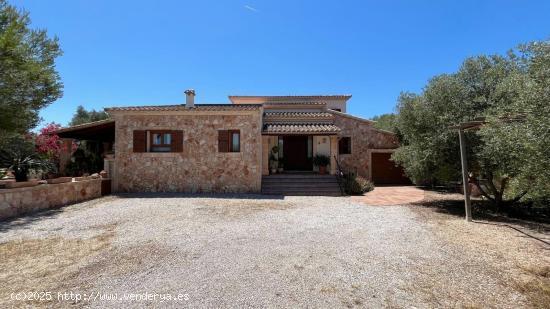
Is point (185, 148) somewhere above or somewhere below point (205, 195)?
above

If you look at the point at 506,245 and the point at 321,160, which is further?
the point at 321,160

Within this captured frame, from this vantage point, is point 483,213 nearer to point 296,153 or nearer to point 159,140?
point 296,153

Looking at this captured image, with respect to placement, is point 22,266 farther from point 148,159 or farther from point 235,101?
point 235,101

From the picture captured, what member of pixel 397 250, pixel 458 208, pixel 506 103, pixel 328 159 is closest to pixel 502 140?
pixel 506 103

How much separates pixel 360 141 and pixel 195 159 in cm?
1143

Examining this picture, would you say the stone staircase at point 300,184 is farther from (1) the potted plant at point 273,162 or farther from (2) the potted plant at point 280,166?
(2) the potted plant at point 280,166

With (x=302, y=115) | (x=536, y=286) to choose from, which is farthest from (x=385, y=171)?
(x=536, y=286)

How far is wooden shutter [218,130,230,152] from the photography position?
13.7 m

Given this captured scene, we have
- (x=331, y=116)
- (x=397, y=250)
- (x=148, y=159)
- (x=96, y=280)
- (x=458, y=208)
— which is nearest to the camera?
(x=96, y=280)

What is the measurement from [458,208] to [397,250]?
6.69 meters

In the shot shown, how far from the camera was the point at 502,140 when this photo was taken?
639 centimetres

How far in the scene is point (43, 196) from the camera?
941 cm

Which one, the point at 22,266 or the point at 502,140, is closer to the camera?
the point at 22,266

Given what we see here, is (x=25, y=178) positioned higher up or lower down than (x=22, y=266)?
higher up
